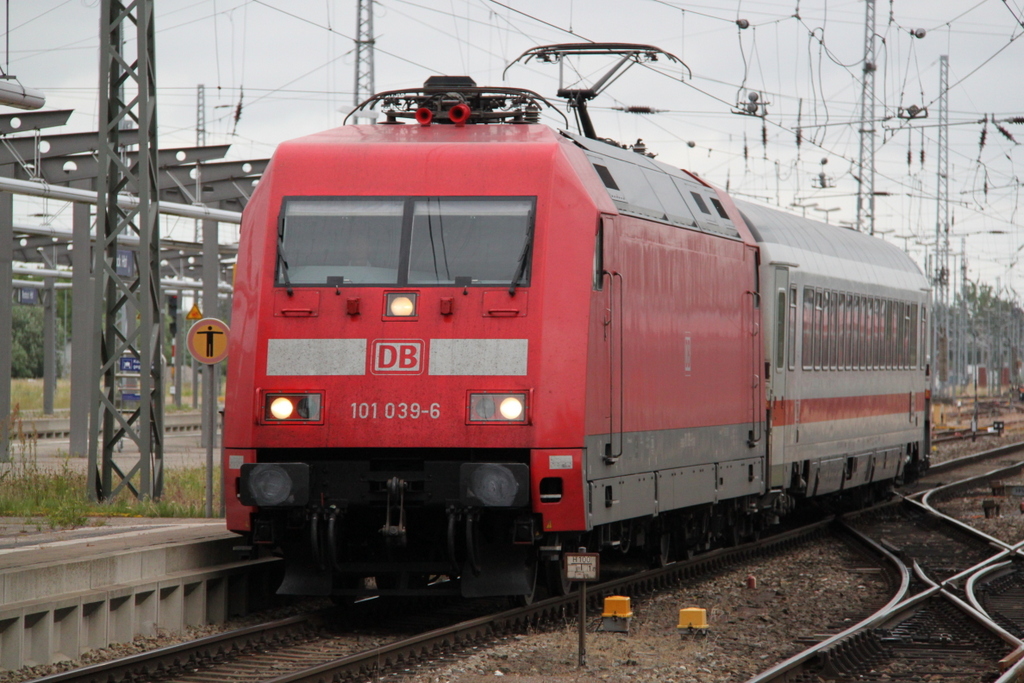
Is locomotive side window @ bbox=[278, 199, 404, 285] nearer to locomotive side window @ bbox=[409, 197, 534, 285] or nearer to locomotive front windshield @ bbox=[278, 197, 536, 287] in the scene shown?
locomotive front windshield @ bbox=[278, 197, 536, 287]

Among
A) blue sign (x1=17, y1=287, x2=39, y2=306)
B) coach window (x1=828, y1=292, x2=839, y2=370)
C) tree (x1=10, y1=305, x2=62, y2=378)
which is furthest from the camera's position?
tree (x1=10, y1=305, x2=62, y2=378)

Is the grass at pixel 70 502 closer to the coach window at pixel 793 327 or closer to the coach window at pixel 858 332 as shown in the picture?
the coach window at pixel 793 327

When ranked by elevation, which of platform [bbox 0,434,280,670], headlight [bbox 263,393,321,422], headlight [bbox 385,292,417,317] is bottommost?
platform [bbox 0,434,280,670]

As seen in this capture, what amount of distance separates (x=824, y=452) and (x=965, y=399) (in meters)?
64.9

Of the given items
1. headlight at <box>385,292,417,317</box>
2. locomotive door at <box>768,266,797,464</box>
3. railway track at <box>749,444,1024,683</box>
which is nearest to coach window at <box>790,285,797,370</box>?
locomotive door at <box>768,266,797,464</box>

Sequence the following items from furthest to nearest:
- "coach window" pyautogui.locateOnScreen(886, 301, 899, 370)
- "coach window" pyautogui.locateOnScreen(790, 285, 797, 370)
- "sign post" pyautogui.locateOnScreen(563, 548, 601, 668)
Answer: "coach window" pyautogui.locateOnScreen(886, 301, 899, 370) → "coach window" pyautogui.locateOnScreen(790, 285, 797, 370) → "sign post" pyautogui.locateOnScreen(563, 548, 601, 668)

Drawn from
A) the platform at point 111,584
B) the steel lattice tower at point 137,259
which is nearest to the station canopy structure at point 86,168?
the steel lattice tower at point 137,259

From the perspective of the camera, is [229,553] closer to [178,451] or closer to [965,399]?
[178,451]

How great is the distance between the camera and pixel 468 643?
9977 millimetres

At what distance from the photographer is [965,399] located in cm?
7862

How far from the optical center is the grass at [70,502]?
47.8 ft

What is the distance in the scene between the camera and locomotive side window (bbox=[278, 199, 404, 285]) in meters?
10.3

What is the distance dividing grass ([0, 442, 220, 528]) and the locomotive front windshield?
483 centimetres

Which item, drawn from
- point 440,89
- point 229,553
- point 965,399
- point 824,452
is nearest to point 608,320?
point 440,89
